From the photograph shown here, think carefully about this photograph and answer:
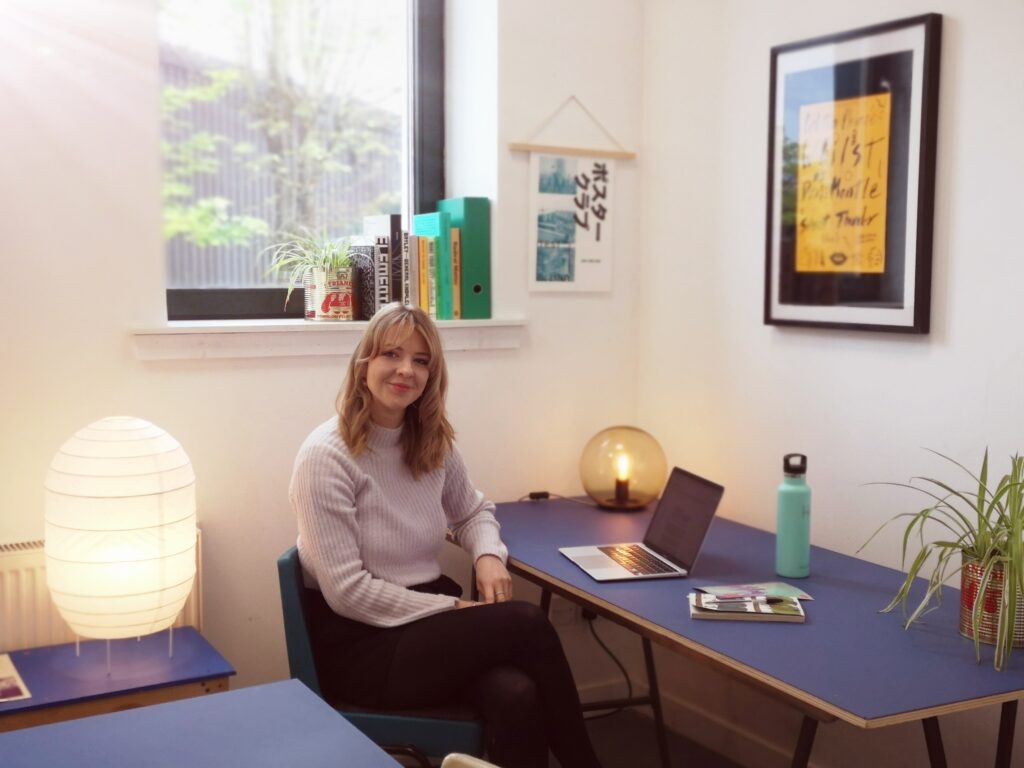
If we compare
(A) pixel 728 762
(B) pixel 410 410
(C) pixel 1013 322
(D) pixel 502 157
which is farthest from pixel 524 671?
(D) pixel 502 157

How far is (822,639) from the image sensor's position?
2162 mm

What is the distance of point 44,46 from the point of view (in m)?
2.62

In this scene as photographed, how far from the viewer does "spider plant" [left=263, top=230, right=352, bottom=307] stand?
3.08 meters

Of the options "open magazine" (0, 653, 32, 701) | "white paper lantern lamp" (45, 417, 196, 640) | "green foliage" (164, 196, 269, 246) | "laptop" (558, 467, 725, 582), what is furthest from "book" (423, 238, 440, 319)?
"open magazine" (0, 653, 32, 701)

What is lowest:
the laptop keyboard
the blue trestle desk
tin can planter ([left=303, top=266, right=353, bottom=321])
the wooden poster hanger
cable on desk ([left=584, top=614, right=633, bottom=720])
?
cable on desk ([left=584, top=614, right=633, bottom=720])

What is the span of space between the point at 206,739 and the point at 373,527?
0.98 meters

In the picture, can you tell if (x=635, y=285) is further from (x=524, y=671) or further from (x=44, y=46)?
(x=44, y=46)

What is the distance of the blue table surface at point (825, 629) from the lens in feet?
6.34

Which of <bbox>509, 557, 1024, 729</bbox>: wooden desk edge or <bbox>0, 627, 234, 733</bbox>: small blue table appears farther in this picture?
<bbox>0, 627, 234, 733</bbox>: small blue table

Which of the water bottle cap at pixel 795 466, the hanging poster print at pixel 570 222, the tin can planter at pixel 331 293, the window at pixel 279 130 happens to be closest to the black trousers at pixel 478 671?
the water bottle cap at pixel 795 466

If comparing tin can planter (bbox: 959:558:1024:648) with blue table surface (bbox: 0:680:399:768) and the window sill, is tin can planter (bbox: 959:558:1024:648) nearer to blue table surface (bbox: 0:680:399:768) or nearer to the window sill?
blue table surface (bbox: 0:680:399:768)

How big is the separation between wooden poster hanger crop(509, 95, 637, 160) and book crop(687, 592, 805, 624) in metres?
1.45

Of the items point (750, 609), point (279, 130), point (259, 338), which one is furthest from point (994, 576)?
point (279, 130)

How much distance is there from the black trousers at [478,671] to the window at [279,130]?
1.07m
